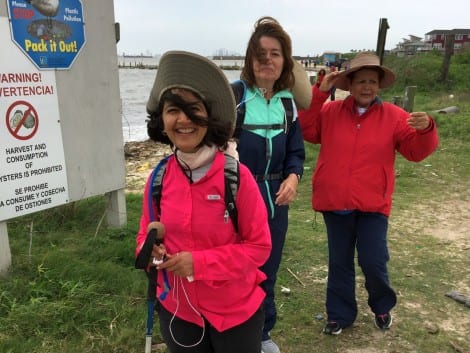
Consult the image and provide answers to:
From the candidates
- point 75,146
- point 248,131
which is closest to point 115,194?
point 75,146

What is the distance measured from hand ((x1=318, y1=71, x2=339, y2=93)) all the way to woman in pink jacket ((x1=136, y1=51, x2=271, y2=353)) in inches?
55.4

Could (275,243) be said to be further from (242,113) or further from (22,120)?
(22,120)

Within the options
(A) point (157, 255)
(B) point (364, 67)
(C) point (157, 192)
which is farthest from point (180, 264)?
(B) point (364, 67)

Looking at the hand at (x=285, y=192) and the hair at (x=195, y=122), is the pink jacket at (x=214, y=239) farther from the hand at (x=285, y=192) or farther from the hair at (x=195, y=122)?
the hand at (x=285, y=192)

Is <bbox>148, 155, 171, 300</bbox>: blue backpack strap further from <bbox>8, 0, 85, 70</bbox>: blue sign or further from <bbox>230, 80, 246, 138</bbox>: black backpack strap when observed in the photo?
<bbox>8, 0, 85, 70</bbox>: blue sign

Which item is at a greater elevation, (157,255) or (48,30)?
(48,30)

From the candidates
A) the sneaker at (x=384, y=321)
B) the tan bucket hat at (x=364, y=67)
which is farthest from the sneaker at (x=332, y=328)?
the tan bucket hat at (x=364, y=67)

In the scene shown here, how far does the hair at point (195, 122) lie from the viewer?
1770 millimetres

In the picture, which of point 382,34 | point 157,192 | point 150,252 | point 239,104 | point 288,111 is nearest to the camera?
point 150,252

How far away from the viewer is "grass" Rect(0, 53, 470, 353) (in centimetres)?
301

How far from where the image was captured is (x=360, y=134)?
3.05m

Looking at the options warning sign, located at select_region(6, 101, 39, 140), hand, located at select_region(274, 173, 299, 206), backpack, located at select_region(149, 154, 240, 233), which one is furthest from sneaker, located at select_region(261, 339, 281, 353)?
warning sign, located at select_region(6, 101, 39, 140)

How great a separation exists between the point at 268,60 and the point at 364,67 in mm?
808

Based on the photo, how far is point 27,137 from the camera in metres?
3.57
